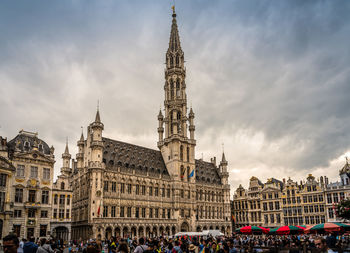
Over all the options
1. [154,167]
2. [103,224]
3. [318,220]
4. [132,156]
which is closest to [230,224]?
[318,220]

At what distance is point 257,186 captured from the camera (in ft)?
276

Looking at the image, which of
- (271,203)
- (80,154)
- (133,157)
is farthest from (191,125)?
(80,154)

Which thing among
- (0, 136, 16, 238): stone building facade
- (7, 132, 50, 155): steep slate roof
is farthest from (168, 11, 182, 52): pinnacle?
(0, 136, 16, 238): stone building facade

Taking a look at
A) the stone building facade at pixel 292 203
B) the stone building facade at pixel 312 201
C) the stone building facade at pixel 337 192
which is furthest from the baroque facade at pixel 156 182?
the stone building facade at pixel 337 192

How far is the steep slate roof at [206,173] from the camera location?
82312 millimetres

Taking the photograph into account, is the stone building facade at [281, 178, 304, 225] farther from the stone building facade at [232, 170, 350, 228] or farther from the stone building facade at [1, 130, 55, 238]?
the stone building facade at [1, 130, 55, 238]

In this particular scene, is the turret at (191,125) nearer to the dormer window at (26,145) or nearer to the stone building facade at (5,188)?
the dormer window at (26,145)

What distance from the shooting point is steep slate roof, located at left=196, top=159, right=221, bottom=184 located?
82312 millimetres

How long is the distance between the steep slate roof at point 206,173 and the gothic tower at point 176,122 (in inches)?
304

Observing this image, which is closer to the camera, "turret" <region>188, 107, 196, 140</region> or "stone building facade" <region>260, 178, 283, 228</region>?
"stone building facade" <region>260, 178, 283, 228</region>

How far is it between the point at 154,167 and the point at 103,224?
1958 cm

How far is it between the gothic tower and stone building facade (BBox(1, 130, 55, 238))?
1250 inches

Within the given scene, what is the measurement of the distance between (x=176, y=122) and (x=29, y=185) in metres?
39.6

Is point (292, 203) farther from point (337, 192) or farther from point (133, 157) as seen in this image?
point (133, 157)
